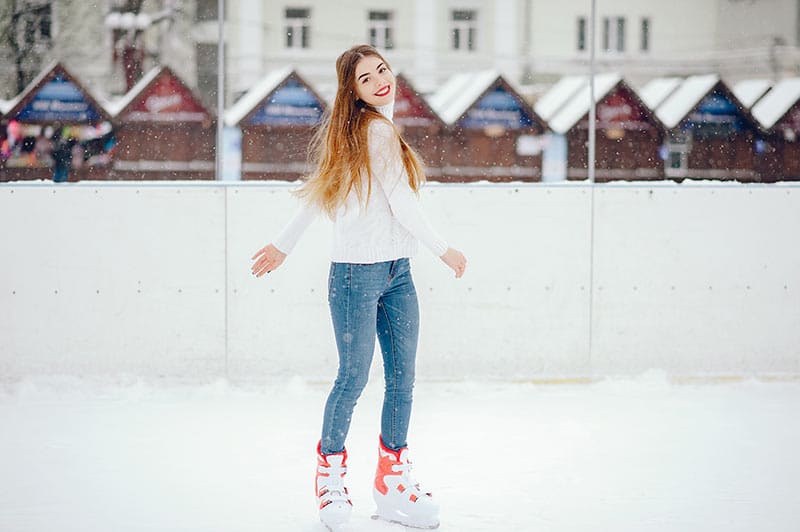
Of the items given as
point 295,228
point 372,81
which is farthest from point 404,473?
point 372,81

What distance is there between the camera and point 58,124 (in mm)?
4887

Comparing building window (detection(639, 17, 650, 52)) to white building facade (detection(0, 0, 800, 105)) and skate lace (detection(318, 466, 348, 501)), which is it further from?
skate lace (detection(318, 466, 348, 501))

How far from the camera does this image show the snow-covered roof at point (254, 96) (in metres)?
4.87

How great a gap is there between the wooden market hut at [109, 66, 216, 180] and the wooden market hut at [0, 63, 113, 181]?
8cm

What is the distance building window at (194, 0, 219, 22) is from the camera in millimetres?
4836

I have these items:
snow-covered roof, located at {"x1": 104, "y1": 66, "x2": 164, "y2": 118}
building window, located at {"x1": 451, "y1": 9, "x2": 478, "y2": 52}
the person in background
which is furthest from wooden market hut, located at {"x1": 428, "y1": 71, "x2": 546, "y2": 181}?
the person in background

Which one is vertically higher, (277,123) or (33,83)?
(33,83)

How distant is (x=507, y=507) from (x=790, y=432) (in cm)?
136

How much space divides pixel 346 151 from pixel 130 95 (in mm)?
2405

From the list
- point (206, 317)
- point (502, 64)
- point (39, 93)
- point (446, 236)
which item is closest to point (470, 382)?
point (446, 236)

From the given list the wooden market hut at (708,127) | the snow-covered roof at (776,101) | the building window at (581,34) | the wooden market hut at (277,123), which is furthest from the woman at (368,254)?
the snow-covered roof at (776,101)

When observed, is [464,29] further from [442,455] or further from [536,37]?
[442,455]

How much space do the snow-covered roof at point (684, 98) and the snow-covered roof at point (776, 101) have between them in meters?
0.25

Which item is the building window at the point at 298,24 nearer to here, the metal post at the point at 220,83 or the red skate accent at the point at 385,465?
the metal post at the point at 220,83
